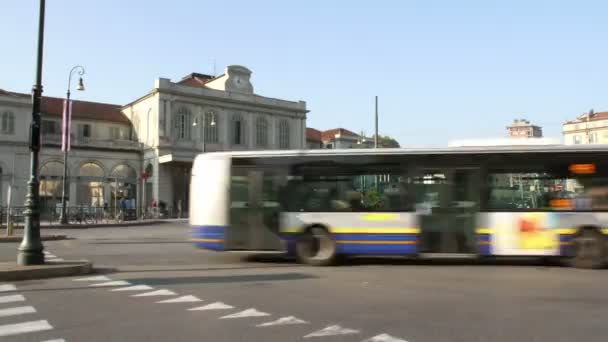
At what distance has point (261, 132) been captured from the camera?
217 feet

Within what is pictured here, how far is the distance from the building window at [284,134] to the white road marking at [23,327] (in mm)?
60767

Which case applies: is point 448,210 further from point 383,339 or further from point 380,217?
point 383,339

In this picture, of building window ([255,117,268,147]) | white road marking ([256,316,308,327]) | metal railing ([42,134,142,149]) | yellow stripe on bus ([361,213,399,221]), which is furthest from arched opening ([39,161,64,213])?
white road marking ([256,316,308,327])

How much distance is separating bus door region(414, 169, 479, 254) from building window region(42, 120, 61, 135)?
5056cm

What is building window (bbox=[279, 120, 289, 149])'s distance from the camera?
223ft

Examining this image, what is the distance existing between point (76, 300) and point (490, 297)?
21.8 ft

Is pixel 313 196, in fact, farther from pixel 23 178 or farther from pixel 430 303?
pixel 23 178

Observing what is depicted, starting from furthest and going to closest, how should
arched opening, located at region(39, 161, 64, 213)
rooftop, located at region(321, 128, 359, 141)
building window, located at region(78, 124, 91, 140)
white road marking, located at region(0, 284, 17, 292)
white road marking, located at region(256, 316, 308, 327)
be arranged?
1. rooftop, located at region(321, 128, 359, 141)
2. building window, located at region(78, 124, 91, 140)
3. arched opening, located at region(39, 161, 64, 213)
4. white road marking, located at region(0, 284, 17, 292)
5. white road marking, located at region(256, 316, 308, 327)

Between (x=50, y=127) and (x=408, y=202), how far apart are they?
2022 inches

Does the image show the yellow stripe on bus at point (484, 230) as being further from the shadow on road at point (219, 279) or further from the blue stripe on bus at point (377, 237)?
the shadow on road at point (219, 279)

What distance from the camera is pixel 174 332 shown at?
6.40 metres

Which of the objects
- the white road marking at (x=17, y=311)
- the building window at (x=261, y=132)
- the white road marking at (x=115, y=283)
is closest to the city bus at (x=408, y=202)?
the white road marking at (x=115, y=283)

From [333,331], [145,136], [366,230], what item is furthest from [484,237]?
[145,136]

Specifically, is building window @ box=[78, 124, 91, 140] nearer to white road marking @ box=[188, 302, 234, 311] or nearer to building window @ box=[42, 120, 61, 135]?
building window @ box=[42, 120, 61, 135]
